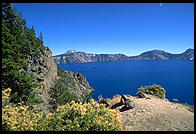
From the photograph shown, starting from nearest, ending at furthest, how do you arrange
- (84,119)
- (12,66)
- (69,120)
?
(69,120)
(84,119)
(12,66)

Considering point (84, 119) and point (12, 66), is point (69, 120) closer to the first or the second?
point (84, 119)

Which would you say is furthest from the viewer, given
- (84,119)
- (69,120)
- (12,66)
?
(12,66)

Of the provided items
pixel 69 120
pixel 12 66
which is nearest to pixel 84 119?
pixel 69 120

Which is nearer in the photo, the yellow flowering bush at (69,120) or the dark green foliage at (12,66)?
the yellow flowering bush at (69,120)

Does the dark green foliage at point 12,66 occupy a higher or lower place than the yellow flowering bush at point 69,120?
higher

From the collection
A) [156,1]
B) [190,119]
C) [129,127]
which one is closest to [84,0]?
[156,1]

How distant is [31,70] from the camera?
41.8 meters

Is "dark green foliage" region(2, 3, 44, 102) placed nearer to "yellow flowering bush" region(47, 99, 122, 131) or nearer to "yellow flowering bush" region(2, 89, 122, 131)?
"yellow flowering bush" region(2, 89, 122, 131)

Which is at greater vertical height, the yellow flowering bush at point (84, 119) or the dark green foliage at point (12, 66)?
the dark green foliage at point (12, 66)

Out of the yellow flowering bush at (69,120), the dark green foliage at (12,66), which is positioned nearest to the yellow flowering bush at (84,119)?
the yellow flowering bush at (69,120)

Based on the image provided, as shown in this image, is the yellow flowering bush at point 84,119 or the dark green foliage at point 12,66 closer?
the yellow flowering bush at point 84,119

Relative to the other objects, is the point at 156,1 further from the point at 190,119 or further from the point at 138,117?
the point at 190,119

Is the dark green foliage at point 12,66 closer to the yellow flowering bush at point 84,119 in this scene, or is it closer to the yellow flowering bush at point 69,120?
the yellow flowering bush at point 69,120

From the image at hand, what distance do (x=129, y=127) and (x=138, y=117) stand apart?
8.11 feet
